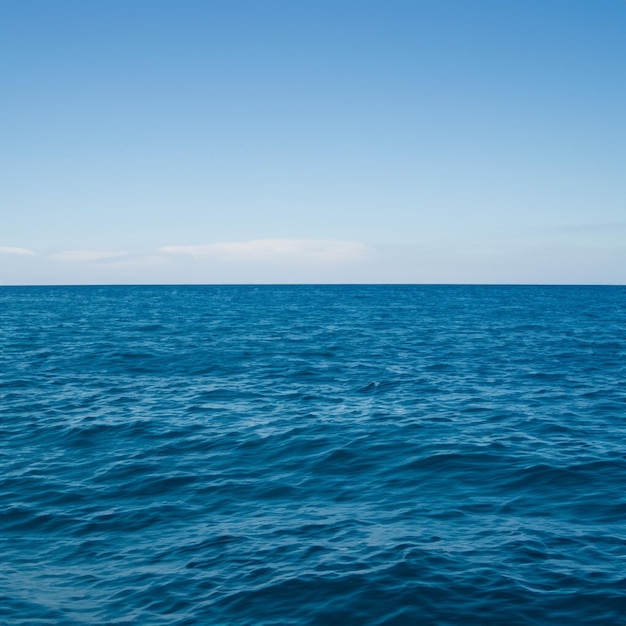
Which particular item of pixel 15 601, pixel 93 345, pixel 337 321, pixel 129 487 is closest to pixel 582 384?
pixel 129 487

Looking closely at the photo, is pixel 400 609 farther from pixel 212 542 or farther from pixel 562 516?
pixel 562 516

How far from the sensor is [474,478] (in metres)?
17.5

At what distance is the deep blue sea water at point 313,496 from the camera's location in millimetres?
11141

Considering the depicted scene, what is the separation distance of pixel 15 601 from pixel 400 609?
733 centimetres

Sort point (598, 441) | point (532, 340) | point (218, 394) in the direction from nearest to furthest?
point (598, 441) < point (218, 394) < point (532, 340)

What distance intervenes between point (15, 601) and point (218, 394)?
18.2m

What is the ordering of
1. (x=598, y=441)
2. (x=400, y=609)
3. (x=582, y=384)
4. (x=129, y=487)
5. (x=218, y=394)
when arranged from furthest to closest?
(x=582, y=384), (x=218, y=394), (x=598, y=441), (x=129, y=487), (x=400, y=609)

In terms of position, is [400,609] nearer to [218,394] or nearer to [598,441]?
[598,441]

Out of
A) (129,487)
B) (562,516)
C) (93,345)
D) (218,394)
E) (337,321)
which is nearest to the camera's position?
(562,516)

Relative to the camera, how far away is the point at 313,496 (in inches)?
648

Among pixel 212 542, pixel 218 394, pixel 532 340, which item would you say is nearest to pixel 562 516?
Result: pixel 212 542

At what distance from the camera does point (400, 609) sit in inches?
421

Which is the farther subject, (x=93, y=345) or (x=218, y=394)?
(x=93, y=345)

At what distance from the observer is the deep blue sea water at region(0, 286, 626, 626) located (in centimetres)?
1114
